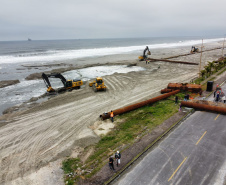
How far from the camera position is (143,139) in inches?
617

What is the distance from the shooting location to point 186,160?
42.0 ft

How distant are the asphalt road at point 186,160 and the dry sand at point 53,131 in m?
5.81

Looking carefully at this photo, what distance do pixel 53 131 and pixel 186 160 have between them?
13839 millimetres

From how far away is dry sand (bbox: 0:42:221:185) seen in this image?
42.5 feet

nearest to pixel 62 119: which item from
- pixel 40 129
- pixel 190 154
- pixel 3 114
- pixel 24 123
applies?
pixel 40 129

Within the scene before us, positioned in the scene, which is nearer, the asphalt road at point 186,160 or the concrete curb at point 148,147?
the asphalt road at point 186,160

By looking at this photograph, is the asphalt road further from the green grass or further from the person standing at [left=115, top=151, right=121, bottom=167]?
the green grass

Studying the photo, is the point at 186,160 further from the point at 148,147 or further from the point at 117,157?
the point at 117,157

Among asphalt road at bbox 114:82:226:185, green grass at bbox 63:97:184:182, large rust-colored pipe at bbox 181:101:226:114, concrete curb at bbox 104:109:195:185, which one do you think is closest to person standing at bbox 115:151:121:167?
concrete curb at bbox 104:109:195:185

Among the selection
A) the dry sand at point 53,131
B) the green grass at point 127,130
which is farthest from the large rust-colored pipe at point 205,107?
the dry sand at point 53,131

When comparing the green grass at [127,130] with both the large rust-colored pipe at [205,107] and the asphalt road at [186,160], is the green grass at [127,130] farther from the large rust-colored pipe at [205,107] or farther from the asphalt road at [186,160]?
the asphalt road at [186,160]

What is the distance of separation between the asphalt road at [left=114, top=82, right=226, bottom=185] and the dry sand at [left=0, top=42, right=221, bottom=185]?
5.81 meters

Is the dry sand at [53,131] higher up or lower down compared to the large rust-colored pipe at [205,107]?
lower down

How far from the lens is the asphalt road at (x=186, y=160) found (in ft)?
37.0
